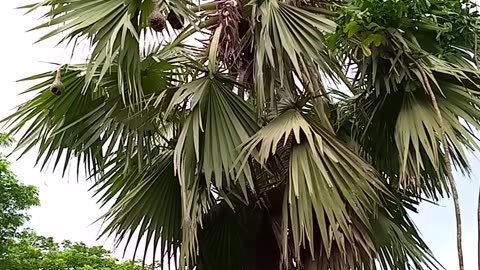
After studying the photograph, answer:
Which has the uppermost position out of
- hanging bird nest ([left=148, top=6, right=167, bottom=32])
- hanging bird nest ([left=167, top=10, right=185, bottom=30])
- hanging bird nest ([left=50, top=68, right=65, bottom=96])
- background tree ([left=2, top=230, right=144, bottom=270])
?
background tree ([left=2, top=230, right=144, bottom=270])

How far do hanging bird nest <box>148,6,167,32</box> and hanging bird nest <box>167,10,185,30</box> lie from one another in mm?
151

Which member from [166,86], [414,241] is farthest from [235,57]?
[414,241]

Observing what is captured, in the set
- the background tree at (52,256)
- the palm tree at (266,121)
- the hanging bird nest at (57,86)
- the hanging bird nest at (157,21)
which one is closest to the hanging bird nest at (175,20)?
the palm tree at (266,121)

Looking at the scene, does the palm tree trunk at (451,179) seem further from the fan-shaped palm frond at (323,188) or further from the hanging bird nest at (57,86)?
the hanging bird nest at (57,86)

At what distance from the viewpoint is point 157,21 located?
3.68 meters

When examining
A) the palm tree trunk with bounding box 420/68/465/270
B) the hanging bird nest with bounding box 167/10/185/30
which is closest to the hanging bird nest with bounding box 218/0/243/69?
the hanging bird nest with bounding box 167/10/185/30

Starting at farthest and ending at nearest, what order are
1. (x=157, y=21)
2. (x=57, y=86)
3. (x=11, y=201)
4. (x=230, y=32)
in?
(x=11, y=201) < (x=230, y=32) < (x=57, y=86) < (x=157, y=21)

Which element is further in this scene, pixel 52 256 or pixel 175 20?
pixel 52 256

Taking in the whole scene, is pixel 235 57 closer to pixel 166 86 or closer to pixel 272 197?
pixel 166 86

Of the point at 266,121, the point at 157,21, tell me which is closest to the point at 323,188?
the point at 266,121

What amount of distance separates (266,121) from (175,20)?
721mm

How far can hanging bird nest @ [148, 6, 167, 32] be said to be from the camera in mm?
3683

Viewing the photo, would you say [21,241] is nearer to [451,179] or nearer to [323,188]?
[323,188]

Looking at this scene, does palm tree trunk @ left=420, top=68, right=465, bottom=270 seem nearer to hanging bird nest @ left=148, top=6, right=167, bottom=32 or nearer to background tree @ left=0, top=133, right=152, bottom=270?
hanging bird nest @ left=148, top=6, right=167, bottom=32
